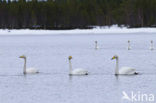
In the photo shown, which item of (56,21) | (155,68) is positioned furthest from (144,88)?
(56,21)

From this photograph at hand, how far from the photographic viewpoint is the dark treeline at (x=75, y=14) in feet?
495

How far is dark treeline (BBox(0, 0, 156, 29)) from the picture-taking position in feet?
495

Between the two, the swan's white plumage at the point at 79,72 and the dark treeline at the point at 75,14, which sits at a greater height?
the dark treeline at the point at 75,14

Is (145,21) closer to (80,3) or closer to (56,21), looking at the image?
(56,21)

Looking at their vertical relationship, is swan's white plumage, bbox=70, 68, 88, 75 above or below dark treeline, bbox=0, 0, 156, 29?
below

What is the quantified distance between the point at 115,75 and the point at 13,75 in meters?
5.44

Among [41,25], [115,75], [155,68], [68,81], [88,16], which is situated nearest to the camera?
[68,81]

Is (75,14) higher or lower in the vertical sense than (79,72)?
higher

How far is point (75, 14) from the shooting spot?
168 metres

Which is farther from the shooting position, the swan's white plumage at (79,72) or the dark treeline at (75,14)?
the dark treeline at (75,14)

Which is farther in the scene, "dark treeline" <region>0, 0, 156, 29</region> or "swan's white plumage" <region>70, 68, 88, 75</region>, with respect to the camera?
"dark treeline" <region>0, 0, 156, 29</region>

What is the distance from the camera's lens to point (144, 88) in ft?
66.3

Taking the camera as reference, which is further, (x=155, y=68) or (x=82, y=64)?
(x=82, y=64)

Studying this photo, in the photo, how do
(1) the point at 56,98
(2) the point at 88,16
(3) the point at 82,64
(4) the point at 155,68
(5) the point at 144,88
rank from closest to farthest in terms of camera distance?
(1) the point at 56,98, (5) the point at 144,88, (4) the point at 155,68, (3) the point at 82,64, (2) the point at 88,16
